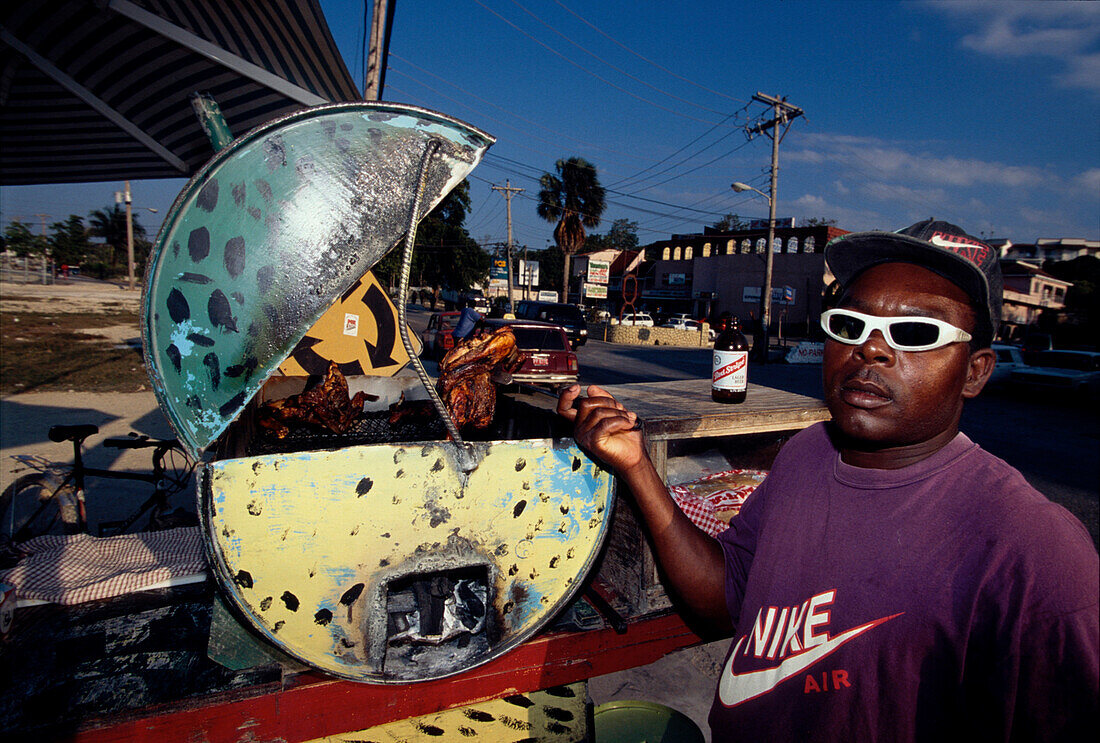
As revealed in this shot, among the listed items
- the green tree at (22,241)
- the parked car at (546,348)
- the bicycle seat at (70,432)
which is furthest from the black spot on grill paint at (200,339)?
the green tree at (22,241)

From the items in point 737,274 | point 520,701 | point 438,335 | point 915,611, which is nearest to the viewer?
point 915,611

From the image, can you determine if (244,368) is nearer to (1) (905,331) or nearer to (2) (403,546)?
(2) (403,546)

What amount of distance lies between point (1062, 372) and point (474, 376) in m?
18.6

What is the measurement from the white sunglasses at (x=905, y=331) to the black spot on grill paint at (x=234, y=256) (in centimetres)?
159

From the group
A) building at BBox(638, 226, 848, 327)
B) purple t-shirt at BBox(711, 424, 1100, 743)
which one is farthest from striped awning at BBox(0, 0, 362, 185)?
building at BBox(638, 226, 848, 327)

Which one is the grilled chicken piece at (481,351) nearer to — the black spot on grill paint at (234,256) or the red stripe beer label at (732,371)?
the red stripe beer label at (732,371)

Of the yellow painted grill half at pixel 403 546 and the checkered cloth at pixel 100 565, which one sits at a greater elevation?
the yellow painted grill half at pixel 403 546

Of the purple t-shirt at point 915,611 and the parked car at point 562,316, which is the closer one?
the purple t-shirt at point 915,611

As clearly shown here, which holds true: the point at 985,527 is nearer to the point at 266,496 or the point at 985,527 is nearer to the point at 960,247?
the point at 960,247

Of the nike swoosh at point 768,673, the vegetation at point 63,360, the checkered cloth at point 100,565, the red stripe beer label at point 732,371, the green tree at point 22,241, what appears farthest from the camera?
the green tree at point 22,241

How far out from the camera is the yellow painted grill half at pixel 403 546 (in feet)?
4.94

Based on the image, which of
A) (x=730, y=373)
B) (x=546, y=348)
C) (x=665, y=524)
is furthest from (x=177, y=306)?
(x=546, y=348)

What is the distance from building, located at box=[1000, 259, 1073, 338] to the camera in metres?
36.2

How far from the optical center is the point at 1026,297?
3675 centimetres
